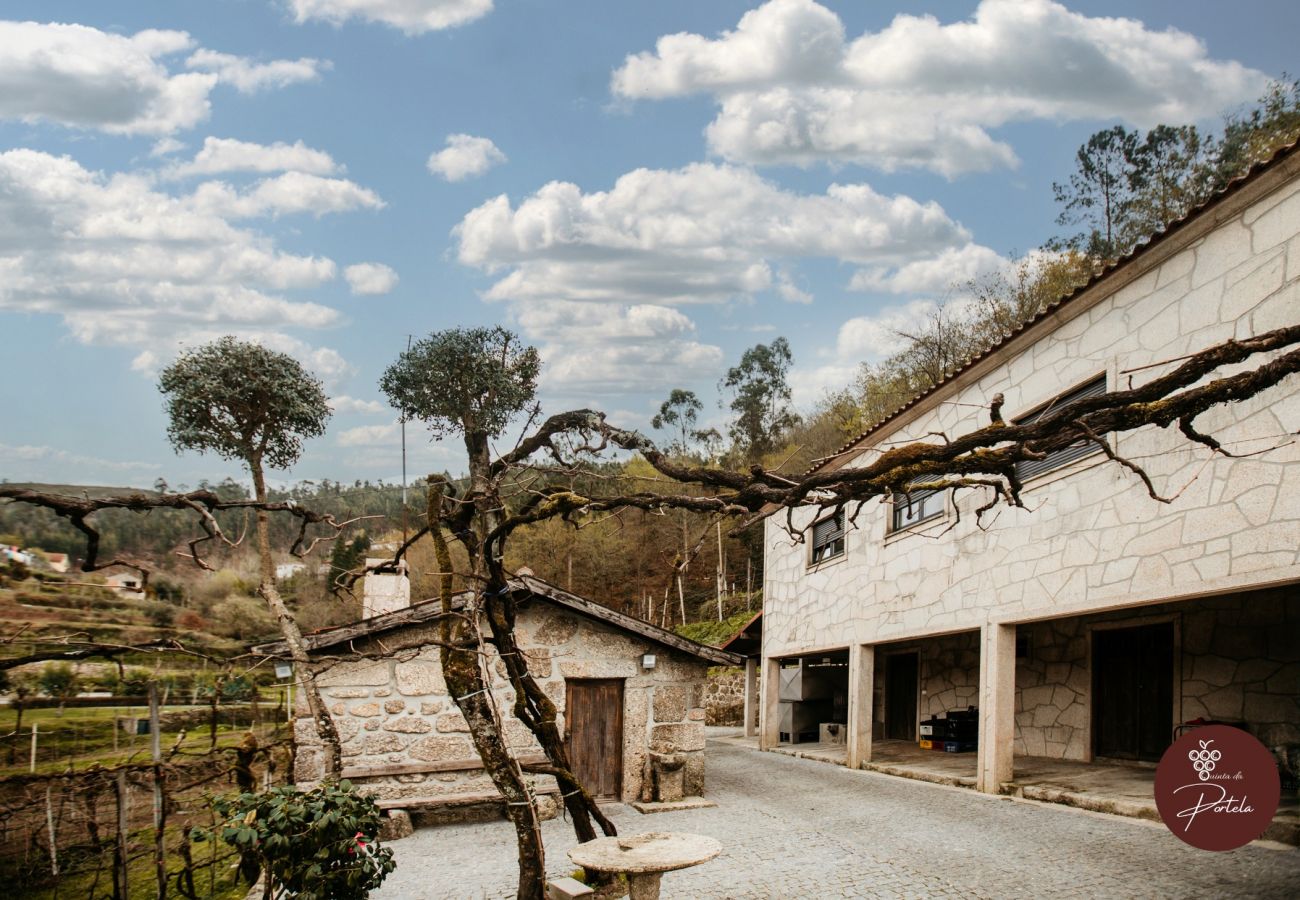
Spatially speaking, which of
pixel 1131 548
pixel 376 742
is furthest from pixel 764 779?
pixel 1131 548

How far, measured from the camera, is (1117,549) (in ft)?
30.7

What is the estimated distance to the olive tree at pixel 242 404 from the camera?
65.2 ft

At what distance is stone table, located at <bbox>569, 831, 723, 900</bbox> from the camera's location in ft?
18.8

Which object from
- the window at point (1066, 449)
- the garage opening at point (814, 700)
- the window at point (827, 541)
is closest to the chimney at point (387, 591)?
the window at point (827, 541)

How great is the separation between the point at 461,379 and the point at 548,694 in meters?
16.6

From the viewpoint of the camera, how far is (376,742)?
11.0m

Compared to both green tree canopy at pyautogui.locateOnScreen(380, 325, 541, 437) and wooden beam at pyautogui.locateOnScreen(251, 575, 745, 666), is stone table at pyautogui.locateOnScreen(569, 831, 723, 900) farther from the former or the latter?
green tree canopy at pyautogui.locateOnScreen(380, 325, 541, 437)

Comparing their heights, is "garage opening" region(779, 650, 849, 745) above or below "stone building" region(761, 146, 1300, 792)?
below

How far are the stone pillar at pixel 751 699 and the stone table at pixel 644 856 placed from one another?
54.6 feet

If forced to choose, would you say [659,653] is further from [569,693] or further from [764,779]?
[764,779]

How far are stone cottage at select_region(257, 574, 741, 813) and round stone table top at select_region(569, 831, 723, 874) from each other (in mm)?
4144

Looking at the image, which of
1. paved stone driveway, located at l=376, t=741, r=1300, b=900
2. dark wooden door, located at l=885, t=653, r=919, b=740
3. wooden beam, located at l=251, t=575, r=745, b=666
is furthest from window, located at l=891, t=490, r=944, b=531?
dark wooden door, located at l=885, t=653, r=919, b=740

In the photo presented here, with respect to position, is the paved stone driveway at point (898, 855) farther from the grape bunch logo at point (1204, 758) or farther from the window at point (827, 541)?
the window at point (827, 541)

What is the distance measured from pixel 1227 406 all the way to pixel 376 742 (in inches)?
392
